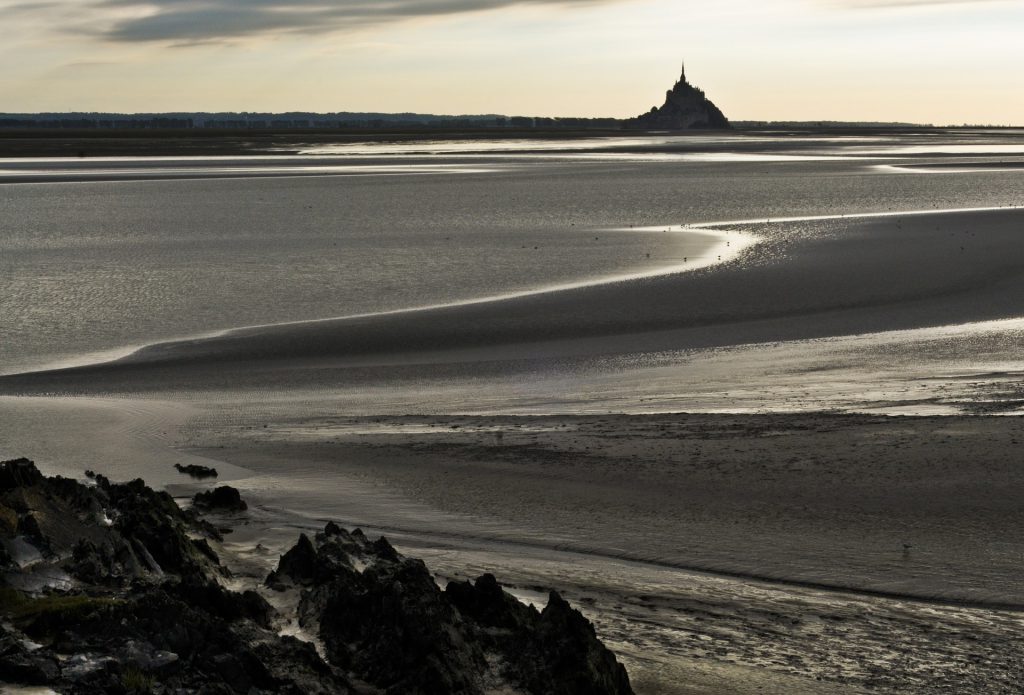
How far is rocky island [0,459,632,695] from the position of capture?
6629 mm

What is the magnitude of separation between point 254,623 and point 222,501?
12.5 ft

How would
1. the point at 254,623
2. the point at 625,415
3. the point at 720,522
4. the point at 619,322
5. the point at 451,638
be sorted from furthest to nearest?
the point at 619,322 < the point at 625,415 < the point at 720,522 < the point at 254,623 < the point at 451,638

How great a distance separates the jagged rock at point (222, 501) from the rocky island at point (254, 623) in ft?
6.91

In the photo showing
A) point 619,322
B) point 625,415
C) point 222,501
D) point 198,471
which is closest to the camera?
point 222,501

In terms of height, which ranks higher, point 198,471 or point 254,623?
point 254,623

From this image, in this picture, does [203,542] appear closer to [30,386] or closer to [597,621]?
[597,621]

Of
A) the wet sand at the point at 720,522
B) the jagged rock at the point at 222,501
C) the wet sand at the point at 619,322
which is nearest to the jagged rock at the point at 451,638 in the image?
the wet sand at the point at 720,522

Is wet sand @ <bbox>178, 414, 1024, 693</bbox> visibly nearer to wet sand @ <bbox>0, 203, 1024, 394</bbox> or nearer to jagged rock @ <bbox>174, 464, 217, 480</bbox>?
jagged rock @ <bbox>174, 464, 217, 480</bbox>

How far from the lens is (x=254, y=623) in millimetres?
7629

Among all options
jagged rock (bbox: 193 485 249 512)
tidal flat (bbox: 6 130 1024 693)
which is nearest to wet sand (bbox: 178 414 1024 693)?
tidal flat (bbox: 6 130 1024 693)

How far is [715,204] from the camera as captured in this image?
5028 centimetres

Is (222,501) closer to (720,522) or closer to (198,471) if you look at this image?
(198,471)

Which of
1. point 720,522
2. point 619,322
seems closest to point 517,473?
point 720,522

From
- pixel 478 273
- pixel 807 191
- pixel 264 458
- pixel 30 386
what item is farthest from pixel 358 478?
pixel 807 191
